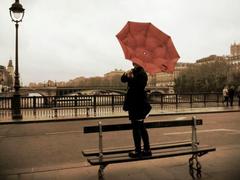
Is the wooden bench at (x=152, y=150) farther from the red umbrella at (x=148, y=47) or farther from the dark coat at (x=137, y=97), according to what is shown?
the red umbrella at (x=148, y=47)

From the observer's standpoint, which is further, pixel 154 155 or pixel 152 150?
pixel 152 150

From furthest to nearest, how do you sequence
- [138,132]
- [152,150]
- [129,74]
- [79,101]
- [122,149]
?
[79,101] < [152,150] < [122,149] < [138,132] < [129,74]

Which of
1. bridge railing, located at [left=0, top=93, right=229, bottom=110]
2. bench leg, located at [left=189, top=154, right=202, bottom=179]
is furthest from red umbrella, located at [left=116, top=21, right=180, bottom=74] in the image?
bridge railing, located at [left=0, top=93, right=229, bottom=110]

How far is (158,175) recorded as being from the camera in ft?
19.5

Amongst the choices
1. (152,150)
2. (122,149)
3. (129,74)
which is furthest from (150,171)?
(129,74)

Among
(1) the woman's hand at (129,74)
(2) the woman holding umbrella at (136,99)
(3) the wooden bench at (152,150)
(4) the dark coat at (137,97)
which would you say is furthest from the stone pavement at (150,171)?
(1) the woman's hand at (129,74)

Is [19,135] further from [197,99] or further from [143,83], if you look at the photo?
[197,99]

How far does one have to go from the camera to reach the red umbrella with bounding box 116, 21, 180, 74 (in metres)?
5.56

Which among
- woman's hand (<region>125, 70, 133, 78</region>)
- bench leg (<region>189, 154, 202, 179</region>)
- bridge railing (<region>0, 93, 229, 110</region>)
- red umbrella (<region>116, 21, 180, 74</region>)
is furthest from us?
bridge railing (<region>0, 93, 229, 110</region>)

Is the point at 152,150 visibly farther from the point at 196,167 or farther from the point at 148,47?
the point at 148,47

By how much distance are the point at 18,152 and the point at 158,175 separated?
4184 millimetres

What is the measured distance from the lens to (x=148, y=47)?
18.9 feet

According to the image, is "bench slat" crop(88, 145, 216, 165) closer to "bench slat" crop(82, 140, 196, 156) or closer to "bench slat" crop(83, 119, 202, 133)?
"bench slat" crop(82, 140, 196, 156)

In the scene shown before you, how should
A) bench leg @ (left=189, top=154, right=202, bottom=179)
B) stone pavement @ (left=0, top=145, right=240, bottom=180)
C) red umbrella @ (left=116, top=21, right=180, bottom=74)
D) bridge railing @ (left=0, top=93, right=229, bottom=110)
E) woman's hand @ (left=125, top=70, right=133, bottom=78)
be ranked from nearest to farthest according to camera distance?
red umbrella @ (left=116, top=21, right=180, bottom=74) → woman's hand @ (left=125, top=70, right=133, bottom=78) → stone pavement @ (left=0, top=145, right=240, bottom=180) → bench leg @ (left=189, top=154, right=202, bottom=179) → bridge railing @ (left=0, top=93, right=229, bottom=110)
